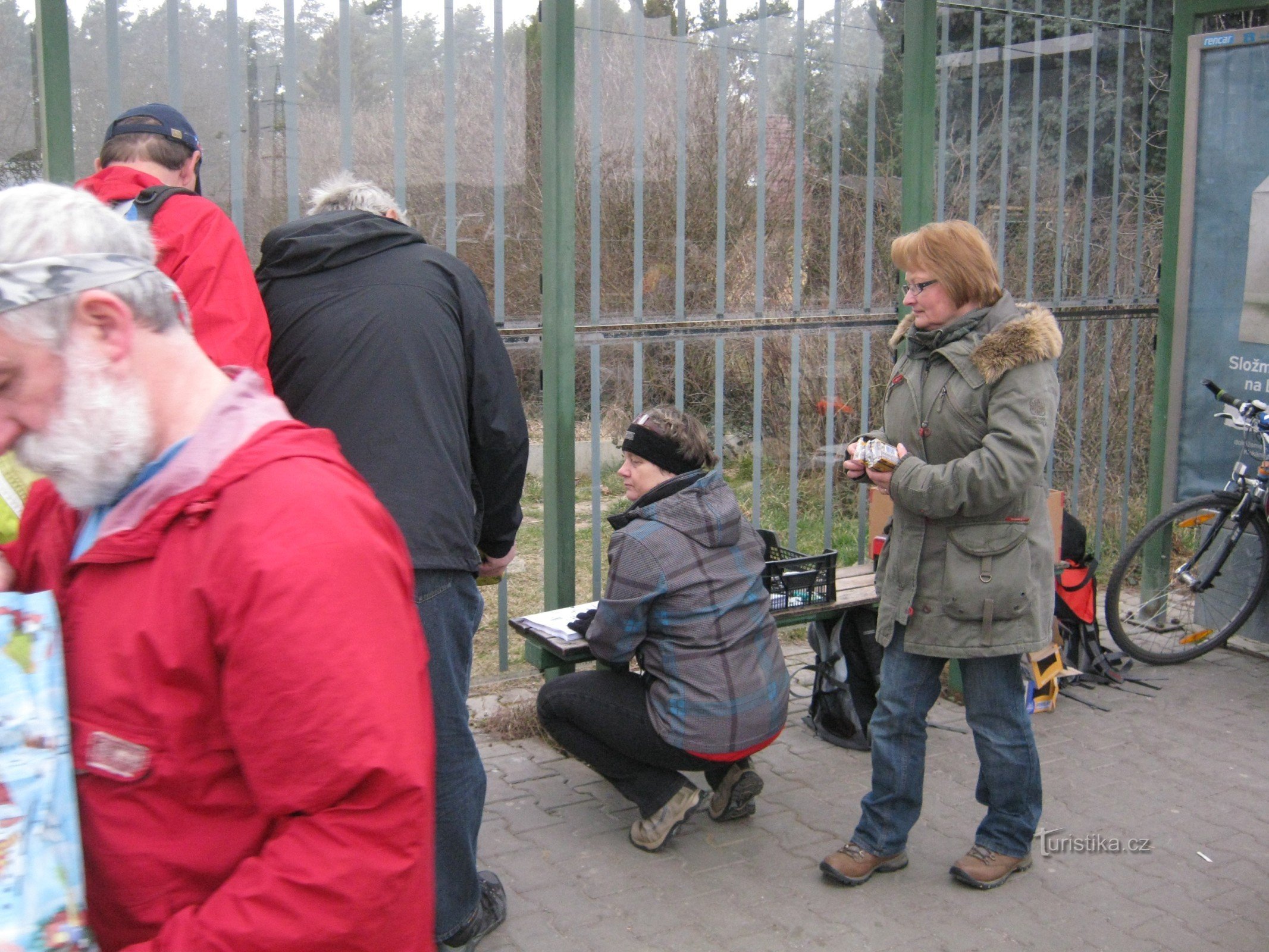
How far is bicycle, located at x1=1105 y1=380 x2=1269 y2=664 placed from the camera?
18.7 ft

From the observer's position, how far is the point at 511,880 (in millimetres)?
3637

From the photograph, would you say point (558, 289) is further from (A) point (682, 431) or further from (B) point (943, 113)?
(B) point (943, 113)

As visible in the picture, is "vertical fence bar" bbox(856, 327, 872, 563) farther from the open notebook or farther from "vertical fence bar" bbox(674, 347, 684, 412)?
the open notebook

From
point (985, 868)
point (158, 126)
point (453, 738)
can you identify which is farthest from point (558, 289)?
point (985, 868)

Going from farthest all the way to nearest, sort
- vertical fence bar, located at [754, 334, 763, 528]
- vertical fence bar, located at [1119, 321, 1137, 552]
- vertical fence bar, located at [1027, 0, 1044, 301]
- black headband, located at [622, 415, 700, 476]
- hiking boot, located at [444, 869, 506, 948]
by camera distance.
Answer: vertical fence bar, located at [1119, 321, 1137, 552] → vertical fence bar, located at [1027, 0, 1044, 301] → vertical fence bar, located at [754, 334, 763, 528] → black headband, located at [622, 415, 700, 476] → hiking boot, located at [444, 869, 506, 948]

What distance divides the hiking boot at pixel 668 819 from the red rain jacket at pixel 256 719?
2.51 metres

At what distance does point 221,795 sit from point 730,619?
247 cm

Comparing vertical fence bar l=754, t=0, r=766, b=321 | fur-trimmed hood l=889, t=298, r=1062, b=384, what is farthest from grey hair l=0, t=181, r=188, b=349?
vertical fence bar l=754, t=0, r=766, b=321

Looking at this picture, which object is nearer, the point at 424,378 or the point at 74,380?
the point at 74,380

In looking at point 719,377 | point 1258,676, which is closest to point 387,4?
point 719,377

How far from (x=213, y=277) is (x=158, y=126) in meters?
0.49

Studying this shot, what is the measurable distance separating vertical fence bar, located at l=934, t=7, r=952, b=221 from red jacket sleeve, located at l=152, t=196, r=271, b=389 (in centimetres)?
357

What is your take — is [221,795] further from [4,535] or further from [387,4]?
[387,4]

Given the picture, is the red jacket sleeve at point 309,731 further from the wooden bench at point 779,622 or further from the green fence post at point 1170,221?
the green fence post at point 1170,221
